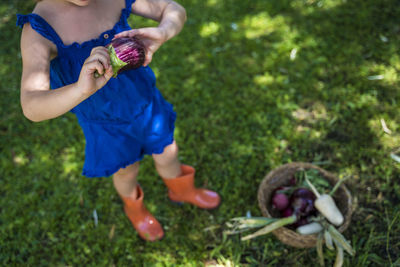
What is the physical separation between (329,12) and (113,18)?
3.53m

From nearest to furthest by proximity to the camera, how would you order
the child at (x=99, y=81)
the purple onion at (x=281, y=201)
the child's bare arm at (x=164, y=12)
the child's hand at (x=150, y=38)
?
the child at (x=99, y=81) → the child's hand at (x=150, y=38) → the child's bare arm at (x=164, y=12) → the purple onion at (x=281, y=201)

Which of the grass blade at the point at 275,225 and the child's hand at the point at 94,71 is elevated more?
the child's hand at the point at 94,71

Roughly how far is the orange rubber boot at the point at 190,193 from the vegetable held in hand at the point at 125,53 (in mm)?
1274

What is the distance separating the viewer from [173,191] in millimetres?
2795

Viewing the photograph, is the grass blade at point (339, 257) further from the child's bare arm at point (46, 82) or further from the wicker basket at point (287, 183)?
the child's bare arm at point (46, 82)

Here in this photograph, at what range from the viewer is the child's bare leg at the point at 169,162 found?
2340 millimetres

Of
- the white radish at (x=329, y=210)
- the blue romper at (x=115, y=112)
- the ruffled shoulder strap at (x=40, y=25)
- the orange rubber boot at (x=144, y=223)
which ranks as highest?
the ruffled shoulder strap at (x=40, y=25)

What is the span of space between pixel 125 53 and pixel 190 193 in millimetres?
1586

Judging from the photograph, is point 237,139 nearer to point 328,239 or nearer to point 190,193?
point 190,193

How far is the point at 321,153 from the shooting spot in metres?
3.04

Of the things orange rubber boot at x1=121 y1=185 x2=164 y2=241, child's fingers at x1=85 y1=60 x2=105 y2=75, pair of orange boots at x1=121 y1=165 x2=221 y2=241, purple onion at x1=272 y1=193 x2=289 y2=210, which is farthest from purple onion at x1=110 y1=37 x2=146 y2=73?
purple onion at x1=272 y1=193 x2=289 y2=210

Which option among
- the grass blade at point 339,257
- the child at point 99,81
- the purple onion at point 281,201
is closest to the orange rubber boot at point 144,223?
the child at point 99,81

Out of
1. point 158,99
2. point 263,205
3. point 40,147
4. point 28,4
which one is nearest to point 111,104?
point 158,99

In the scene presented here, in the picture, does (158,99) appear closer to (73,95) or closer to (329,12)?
(73,95)
